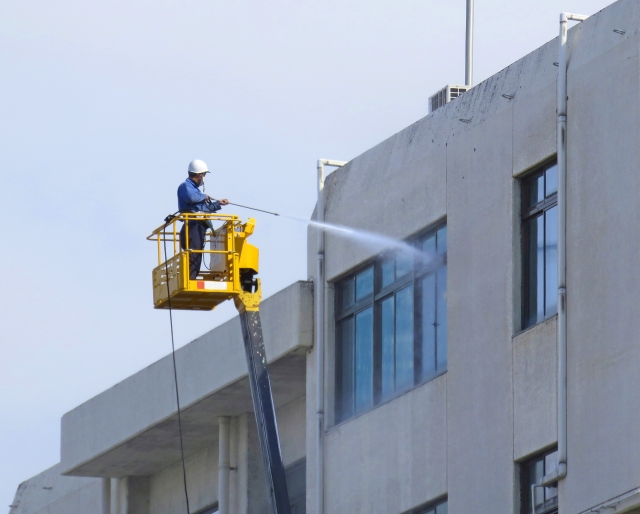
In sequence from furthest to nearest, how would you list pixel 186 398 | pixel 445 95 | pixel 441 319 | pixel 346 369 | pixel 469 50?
pixel 186 398
pixel 469 50
pixel 346 369
pixel 445 95
pixel 441 319

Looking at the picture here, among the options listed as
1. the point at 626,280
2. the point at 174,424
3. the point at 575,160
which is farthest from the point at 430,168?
the point at 174,424

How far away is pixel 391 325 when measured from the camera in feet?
85.1

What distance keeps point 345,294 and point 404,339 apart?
6.61 feet

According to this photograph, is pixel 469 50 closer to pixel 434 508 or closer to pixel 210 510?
pixel 434 508

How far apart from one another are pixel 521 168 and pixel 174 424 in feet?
39.8

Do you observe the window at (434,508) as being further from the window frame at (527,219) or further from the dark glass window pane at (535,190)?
the dark glass window pane at (535,190)

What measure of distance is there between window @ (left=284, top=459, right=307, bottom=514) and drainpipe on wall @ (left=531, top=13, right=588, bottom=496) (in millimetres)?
9068

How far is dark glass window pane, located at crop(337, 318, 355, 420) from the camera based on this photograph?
26984mm

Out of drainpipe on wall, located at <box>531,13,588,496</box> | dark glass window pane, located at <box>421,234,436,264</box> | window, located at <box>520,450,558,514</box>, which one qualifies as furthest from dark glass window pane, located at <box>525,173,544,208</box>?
window, located at <box>520,450,558,514</box>

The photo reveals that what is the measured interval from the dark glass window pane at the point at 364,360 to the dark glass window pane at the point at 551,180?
4.96 metres

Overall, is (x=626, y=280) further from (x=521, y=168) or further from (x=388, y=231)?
(x=388, y=231)

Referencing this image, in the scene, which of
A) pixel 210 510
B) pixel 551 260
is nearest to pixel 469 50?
pixel 551 260

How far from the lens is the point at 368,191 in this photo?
26.7 meters

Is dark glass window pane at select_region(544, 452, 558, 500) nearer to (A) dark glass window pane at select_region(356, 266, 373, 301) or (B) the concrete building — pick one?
(B) the concrete building
